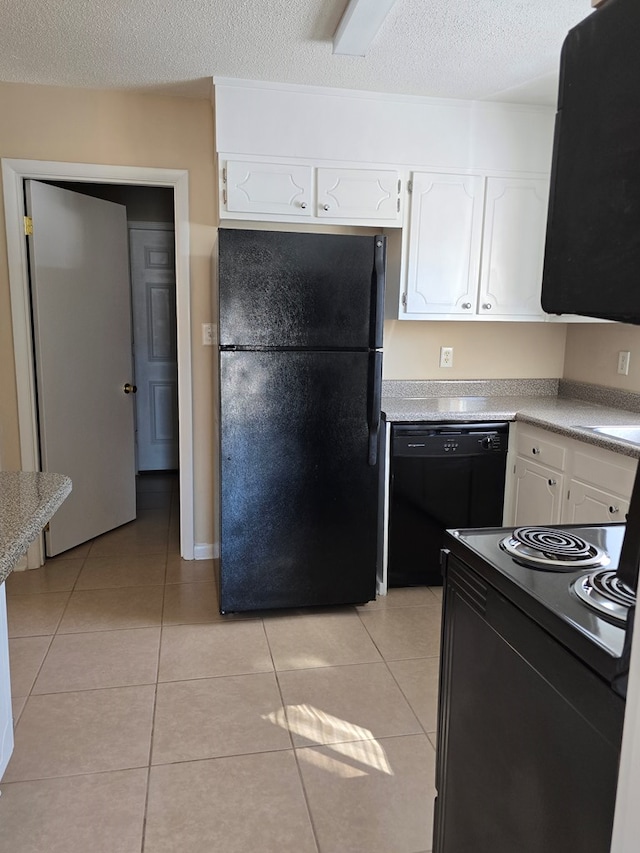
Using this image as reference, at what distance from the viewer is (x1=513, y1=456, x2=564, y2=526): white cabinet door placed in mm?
2833

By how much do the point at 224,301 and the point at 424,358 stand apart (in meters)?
1.38

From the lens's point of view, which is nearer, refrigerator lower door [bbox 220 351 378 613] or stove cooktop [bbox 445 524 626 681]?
stove cooktop [bbox 445 524 626 681]

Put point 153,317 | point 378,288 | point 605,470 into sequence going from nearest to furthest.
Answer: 1. point 605,470
2. point 378,288
3. point 153,317

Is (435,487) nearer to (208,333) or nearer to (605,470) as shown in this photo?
(605,470)

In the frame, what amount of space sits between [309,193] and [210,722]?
229 centimetres

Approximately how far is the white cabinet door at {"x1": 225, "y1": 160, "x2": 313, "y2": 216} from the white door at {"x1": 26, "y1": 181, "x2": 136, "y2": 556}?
42.6 inches

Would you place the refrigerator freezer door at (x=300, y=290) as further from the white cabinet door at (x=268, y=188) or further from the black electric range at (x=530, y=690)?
the black electric range at (x=530, y=690)

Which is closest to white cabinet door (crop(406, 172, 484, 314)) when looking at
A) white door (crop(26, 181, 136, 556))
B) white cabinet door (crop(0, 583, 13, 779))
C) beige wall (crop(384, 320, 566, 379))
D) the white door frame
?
beige wall (crop(384, 320, 566, 379))

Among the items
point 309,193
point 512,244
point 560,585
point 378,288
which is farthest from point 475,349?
point 560,585

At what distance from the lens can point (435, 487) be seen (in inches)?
122

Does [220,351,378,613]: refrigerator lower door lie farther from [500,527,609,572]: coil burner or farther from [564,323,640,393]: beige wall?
[500,527,609,572]: coil burner

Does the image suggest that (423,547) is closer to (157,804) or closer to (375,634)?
(375,634)

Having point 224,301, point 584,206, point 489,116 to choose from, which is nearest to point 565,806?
point 584,206

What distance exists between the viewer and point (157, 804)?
71.0 inches
